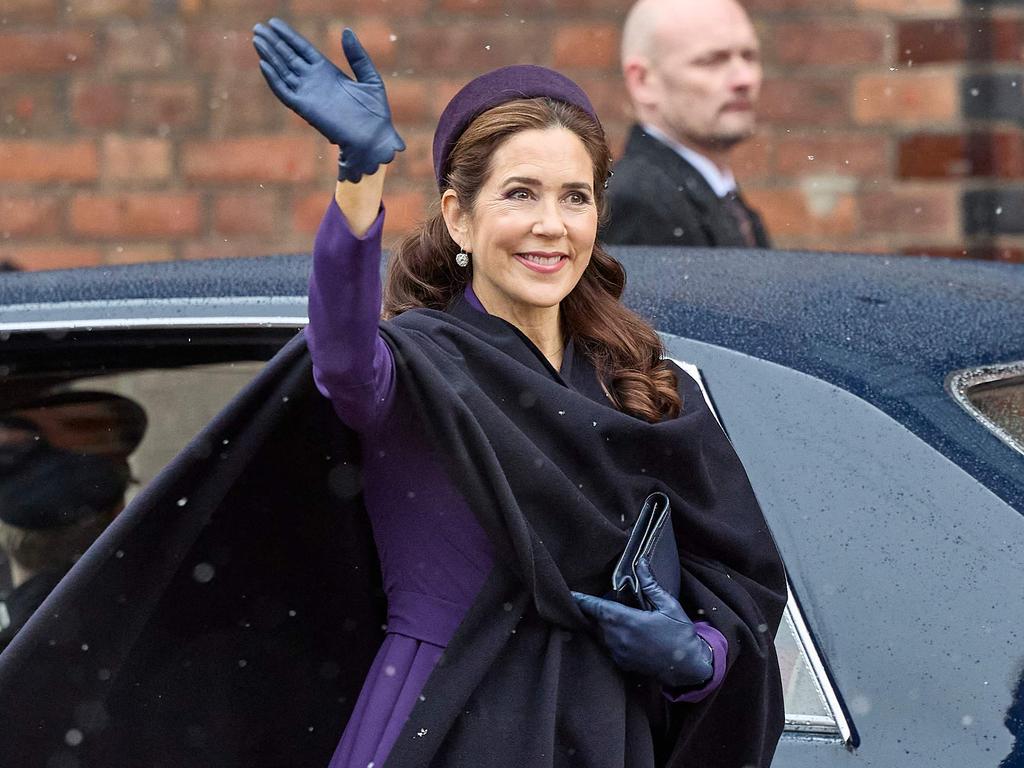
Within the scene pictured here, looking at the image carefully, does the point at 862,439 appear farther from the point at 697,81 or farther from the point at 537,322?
the point at 697,81

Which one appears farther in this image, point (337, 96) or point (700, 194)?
point (700, 194)

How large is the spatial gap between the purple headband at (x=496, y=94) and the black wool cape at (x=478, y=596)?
220mm

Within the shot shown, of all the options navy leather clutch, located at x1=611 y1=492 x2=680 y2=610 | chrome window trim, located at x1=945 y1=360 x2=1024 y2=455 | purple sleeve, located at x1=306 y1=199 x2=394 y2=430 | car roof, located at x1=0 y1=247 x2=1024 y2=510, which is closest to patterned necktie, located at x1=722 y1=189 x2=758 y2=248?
car roof, located at x1=0 y1=247 x2=1024 y2=510

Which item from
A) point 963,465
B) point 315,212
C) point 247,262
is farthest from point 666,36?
point 963,465

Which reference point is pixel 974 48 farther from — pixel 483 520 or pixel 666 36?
pixel 483 520

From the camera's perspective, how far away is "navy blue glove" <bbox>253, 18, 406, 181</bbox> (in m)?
1.50

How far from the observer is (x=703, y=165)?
165 inches

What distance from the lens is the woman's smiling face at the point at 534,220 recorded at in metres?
1.81

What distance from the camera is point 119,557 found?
5.76 feet

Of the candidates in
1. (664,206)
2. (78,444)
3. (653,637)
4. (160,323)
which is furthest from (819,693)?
(664,206)

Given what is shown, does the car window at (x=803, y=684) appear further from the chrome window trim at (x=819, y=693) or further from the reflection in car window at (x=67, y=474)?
the reflection in car window at (x=67, y=474)

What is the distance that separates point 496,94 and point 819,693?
2.64 ft

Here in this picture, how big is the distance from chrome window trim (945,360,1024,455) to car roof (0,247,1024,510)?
0.01 m

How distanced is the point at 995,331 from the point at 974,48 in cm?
287
